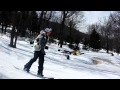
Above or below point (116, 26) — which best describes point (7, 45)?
below

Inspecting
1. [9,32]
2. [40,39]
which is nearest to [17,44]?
[9,32]

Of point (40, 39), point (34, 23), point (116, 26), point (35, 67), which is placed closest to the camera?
point (40, 39)

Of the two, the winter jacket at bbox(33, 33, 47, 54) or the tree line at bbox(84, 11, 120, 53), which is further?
the tree line at bbox(84, 11, 120, 53)

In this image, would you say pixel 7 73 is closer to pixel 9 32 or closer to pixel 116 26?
pixel 9 32

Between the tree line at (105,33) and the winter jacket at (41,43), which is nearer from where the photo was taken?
the winter jacket at (41,43)

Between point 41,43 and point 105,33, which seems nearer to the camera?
point 41,43

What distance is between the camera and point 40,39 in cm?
665

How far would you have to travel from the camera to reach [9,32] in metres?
10.3

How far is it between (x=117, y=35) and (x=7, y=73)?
12880mm
